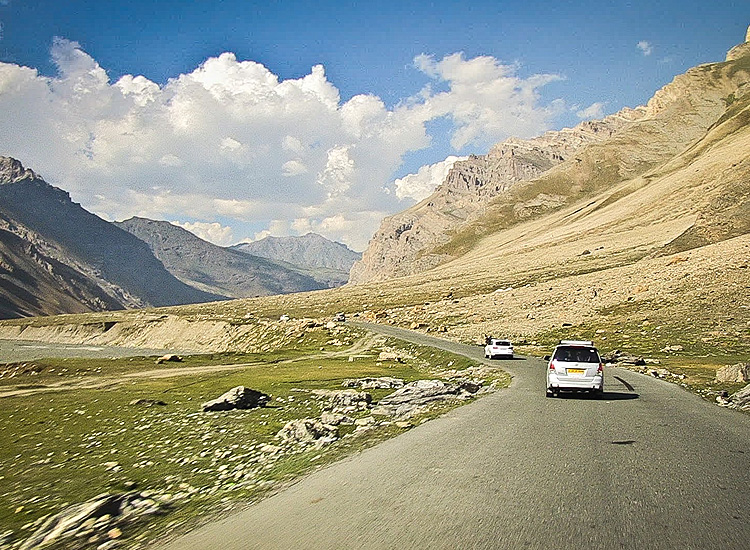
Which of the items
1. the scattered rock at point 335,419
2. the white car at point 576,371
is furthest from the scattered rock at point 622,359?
the scattered rock at point 335,419

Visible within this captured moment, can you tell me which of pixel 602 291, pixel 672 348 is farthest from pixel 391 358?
pixel 602 291

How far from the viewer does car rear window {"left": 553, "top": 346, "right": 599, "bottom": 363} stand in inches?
918

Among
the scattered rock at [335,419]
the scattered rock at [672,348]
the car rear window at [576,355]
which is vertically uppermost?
the car rear window at [576,355]

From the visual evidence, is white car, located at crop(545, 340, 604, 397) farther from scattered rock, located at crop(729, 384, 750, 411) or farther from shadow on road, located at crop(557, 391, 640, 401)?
scattered rock, located at crop(729, 384, 750, 411)

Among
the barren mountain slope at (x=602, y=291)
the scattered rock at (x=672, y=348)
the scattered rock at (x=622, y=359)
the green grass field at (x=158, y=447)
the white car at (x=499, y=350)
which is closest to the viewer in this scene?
the green grass field at (x=158, y=447)

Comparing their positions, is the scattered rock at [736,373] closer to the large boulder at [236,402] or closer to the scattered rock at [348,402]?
the scattered rock at [348,402]

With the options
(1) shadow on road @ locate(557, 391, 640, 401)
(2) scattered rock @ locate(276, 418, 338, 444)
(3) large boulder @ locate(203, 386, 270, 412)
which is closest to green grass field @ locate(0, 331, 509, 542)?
(2) scattered rock @ locate(276, 418, 338, 444)

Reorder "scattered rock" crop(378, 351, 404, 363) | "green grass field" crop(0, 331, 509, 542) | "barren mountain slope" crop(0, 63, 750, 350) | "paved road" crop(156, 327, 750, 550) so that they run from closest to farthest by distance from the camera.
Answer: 1. "paved road" crop(156, 327, 750, 550)
2. "green grass field" crop(0, 331, 509, 542)
3. "scattered rock" crop(378, 351, 404, 363)
4. "barren mountain slope" crop(0, 63, 750, 350)

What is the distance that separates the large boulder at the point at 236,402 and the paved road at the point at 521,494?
1034 centimetres

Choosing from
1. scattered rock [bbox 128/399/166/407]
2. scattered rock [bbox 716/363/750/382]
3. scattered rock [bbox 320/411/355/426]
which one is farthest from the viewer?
scattered rock [bbox 716/363/750/382]

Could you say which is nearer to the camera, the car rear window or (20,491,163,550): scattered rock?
(20,491,163,550): scattered rock

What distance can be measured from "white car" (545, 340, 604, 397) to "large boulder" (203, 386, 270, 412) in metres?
13.0

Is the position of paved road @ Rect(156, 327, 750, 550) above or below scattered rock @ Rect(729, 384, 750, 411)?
above

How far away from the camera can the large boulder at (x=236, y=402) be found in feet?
74.6
